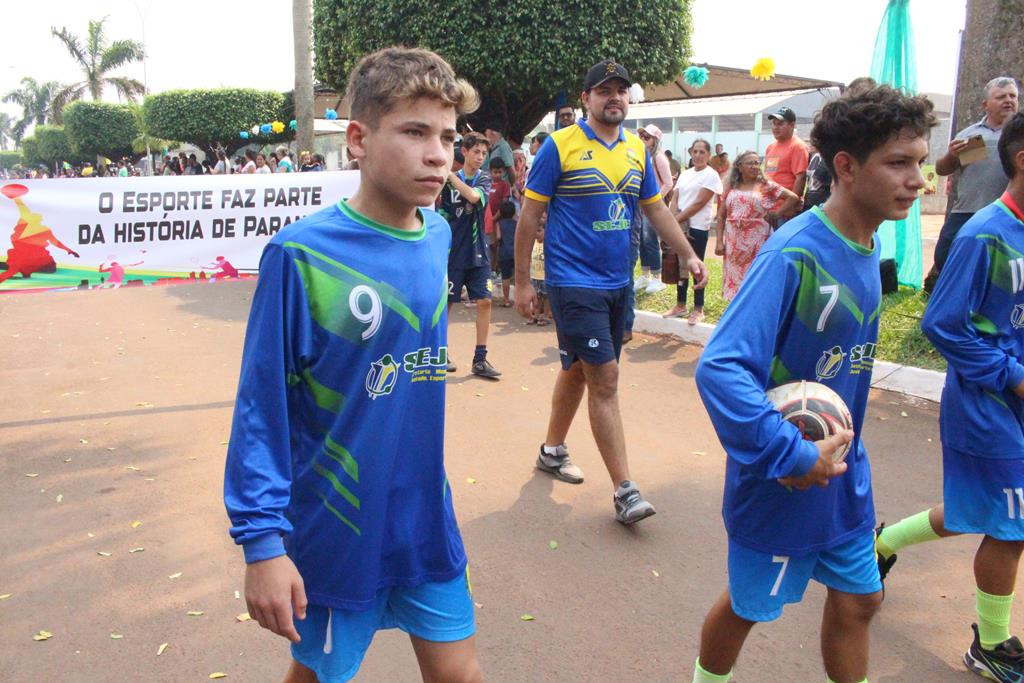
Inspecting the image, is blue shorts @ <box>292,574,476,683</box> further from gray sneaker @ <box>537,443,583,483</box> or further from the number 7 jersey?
gray sneaker @ <box>537,443,583,483</box>

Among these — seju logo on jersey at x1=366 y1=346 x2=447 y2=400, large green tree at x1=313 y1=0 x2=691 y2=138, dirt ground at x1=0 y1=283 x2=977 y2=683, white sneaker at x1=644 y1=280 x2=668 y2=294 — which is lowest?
dirt ground at x1=0 y1=283 x2=977 y2=683

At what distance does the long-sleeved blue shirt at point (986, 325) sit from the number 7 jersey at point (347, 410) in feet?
5.70

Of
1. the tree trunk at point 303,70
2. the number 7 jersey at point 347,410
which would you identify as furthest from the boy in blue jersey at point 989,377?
the tree trunk at point 303,70

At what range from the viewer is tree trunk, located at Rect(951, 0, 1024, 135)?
737 centimetres

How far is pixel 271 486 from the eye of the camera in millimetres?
1898

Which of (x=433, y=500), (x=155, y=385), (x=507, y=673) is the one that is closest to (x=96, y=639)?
(x=507, y=673)

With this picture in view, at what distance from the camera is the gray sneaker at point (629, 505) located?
14.3ft

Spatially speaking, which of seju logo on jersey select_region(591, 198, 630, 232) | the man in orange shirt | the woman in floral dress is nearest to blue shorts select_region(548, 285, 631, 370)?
seju logo on jersey select_region(591, 198, 630, 232)

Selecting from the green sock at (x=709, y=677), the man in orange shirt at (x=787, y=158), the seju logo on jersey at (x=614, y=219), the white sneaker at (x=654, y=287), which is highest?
the man in orange shirt at (x=787, y=158)

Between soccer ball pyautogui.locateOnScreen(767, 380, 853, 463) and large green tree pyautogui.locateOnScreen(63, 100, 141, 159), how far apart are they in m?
58.5

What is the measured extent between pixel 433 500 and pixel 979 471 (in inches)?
76.3

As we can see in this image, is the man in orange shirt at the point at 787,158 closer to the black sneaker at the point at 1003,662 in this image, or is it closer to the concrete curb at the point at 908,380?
the concrete curb at the point at 908,380

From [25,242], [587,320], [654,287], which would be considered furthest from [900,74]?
[25,242]

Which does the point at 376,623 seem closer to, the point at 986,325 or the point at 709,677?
the point at 709,677
